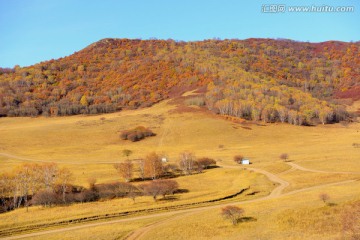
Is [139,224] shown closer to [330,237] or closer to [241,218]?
[241,218]

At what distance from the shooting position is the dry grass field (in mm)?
44812

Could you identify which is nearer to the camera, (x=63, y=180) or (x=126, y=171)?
(x=63, y=180)

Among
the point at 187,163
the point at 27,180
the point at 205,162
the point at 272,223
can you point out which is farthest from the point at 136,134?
the point at 272,223

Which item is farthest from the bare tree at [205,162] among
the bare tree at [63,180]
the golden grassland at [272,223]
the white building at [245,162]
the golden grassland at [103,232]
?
the golden grassland at [103,232]

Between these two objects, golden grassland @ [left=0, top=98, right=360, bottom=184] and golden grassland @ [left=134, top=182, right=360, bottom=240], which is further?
golden grassland @ [left=0, top=98, right=360, bottom=184]

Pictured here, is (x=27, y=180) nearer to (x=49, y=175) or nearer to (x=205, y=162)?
(x=49, y=175)

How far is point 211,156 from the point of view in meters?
115

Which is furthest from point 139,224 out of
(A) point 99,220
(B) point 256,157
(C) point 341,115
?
(C) point 341,115

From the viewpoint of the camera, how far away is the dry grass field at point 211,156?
4481 cm

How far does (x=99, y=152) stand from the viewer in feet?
414

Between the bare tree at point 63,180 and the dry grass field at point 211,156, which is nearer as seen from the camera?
the dry grass field at point 211,156

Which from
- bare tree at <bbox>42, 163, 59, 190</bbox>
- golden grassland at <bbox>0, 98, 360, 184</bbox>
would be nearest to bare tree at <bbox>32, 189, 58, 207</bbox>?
bare tree at <bbox>42, 163, 59, 190</bbox>

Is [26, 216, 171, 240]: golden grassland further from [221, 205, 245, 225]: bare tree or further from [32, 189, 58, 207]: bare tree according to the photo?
[32, 189, 58, 207]: bare tree

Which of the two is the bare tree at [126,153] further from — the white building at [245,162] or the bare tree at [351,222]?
the bare tree at [351,222]
